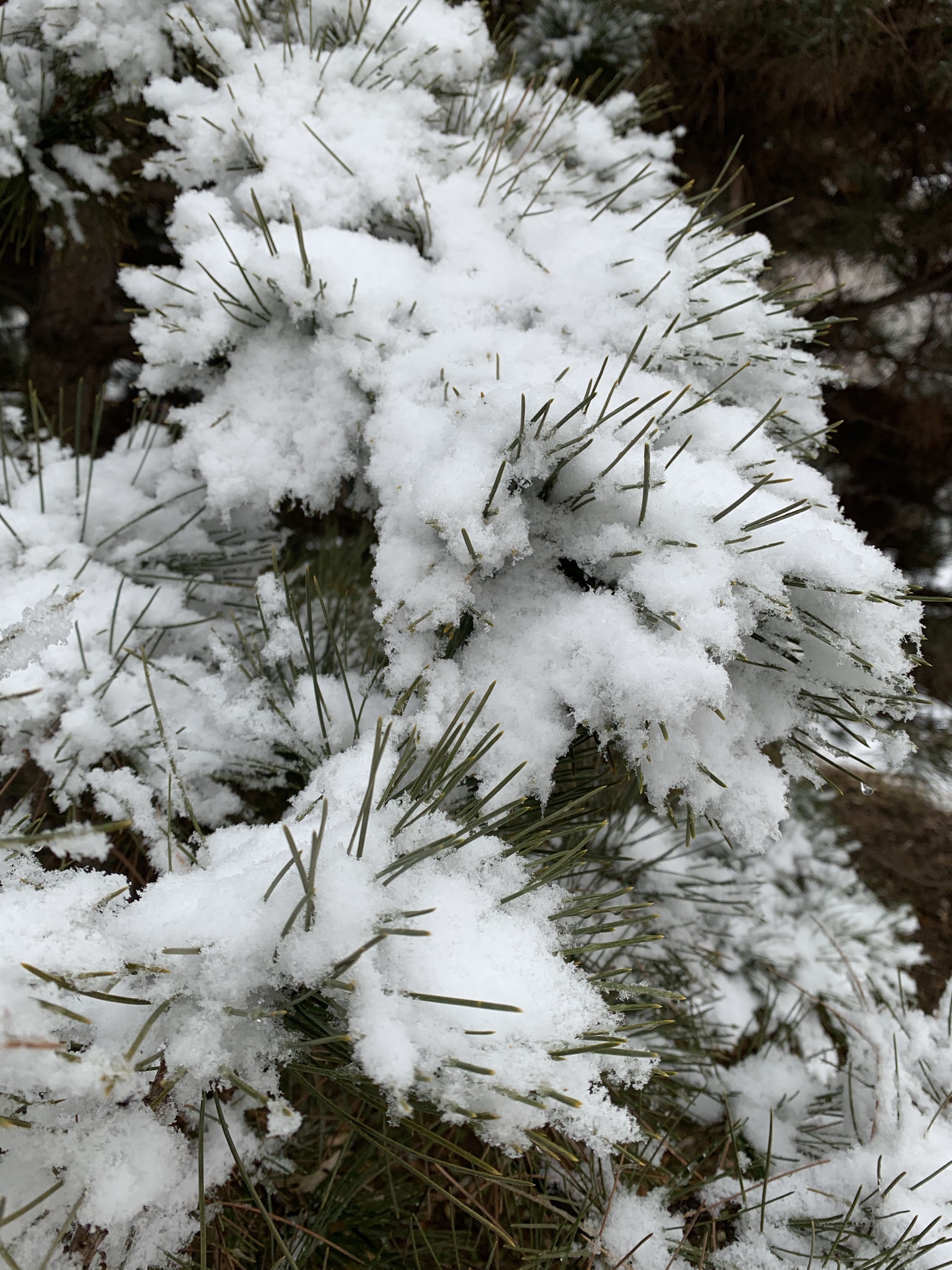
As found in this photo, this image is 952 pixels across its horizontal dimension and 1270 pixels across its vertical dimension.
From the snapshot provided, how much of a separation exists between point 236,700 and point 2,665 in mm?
174

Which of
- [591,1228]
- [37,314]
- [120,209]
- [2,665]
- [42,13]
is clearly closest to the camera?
[2,665]

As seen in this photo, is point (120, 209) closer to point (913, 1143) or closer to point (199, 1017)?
point (199, 1017)

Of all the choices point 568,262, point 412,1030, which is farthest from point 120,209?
point 412,1030

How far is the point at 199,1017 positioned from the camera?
0.37 metres

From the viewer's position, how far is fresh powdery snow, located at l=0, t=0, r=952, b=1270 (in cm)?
37

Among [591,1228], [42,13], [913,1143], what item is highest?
[42,13]

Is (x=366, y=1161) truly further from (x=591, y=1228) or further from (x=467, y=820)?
(x=467, y=820)

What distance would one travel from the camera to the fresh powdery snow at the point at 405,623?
37 centimetres

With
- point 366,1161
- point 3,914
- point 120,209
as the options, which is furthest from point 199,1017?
point 120,209

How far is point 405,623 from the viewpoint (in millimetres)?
514

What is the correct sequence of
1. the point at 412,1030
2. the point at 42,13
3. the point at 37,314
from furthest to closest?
the point at 37,314
the point at 42,13
the point at 412,1030

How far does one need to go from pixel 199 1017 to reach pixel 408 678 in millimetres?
242

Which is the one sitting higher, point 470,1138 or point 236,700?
point 236,700

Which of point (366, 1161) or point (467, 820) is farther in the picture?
point (366, 1161)
